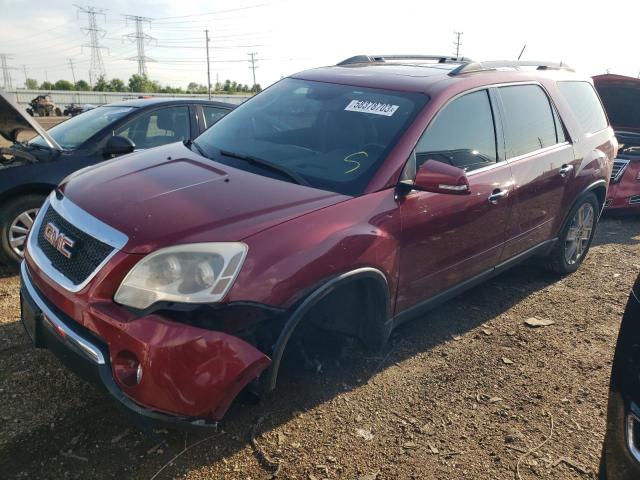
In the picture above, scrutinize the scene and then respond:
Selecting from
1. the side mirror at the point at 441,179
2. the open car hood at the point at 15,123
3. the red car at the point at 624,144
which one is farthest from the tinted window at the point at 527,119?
the open car hood at the point at 15,123

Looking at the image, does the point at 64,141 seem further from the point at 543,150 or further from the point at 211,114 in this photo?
the point at 543,150

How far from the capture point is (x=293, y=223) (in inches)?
93.8

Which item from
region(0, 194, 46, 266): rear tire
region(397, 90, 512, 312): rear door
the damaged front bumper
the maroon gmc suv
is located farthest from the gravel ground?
region(0, 194, 46, 266): rear tire

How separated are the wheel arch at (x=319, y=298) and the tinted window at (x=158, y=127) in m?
3.37

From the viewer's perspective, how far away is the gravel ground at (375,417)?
240 cm

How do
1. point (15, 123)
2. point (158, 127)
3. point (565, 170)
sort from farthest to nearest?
point (158, 127) < point (15, 123) < point (565, 170)

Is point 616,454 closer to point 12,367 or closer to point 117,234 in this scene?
point 117,234

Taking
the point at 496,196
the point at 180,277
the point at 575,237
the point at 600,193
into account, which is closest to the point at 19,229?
the point at 180,277

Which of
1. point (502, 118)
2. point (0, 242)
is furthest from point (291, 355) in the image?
point (0, 242)

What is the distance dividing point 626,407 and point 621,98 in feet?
23.8

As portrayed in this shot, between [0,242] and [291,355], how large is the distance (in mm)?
3038

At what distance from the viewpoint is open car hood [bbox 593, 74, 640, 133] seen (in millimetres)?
7121

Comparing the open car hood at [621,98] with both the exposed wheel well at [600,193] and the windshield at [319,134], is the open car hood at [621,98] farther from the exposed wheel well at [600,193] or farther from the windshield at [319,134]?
the windshield at [319,134]

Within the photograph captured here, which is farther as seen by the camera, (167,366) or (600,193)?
(600,193)
